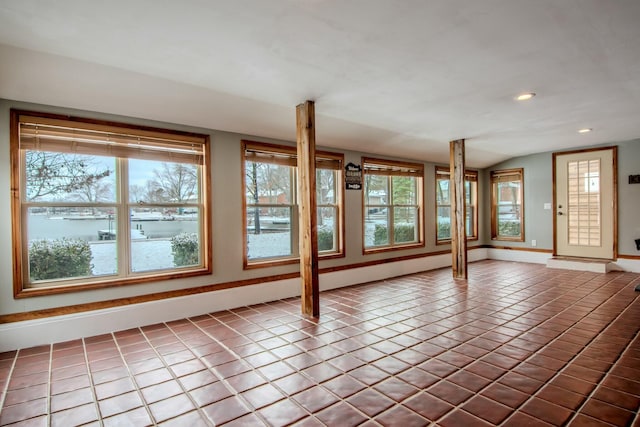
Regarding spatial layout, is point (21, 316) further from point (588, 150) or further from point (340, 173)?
point (588, 150)

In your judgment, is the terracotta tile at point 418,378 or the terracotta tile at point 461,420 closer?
the terracotta tile at point 461,420

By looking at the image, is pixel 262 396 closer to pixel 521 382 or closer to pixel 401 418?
pixel 401 418

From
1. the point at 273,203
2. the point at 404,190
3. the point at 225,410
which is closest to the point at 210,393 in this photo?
the point at 225,410

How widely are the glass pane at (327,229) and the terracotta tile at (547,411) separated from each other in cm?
382

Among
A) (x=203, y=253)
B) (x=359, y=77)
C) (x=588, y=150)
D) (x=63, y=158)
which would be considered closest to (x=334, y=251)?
(x=203, y=253)

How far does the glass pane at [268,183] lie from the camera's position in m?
4.93

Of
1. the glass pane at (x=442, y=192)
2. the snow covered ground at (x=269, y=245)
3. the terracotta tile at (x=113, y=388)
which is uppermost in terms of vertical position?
the glass pane at (x=442, y=192)

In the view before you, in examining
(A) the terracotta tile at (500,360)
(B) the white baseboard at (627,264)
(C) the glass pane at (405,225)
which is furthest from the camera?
→ (C) the glass pane at (405,225)

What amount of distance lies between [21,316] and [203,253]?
1828mm

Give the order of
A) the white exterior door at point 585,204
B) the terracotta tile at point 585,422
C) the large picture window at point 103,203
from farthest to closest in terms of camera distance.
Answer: the white exterior door at point 585,204 < the large picture window at point 103,203 < the terracotta tile at point 585,422

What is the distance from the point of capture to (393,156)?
6.82 meters

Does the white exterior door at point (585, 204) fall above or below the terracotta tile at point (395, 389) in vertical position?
above

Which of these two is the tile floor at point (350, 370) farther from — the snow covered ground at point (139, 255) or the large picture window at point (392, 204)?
the large picture window at point (392, 204)

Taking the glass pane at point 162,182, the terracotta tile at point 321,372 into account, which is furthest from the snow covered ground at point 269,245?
the terracotta tile at point 321,372
